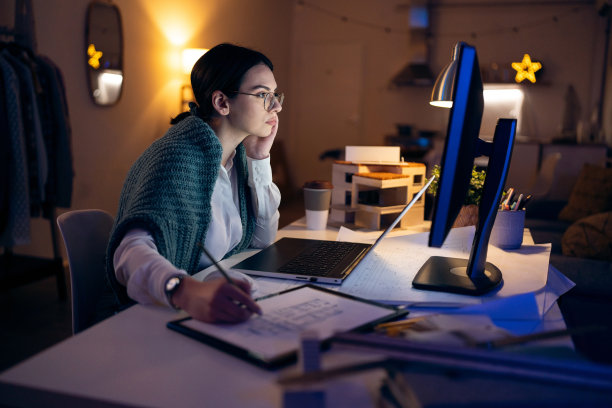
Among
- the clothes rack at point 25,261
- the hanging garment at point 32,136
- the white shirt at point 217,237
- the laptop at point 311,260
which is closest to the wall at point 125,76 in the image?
the clothes rack at point 25,261

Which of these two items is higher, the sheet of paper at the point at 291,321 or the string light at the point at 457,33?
the string light at the point at 457,33

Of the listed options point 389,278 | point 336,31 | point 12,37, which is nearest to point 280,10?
point 336,31

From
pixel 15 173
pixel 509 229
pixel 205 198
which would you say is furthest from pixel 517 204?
pixel 15 173

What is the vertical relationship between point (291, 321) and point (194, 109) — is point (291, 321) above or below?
below

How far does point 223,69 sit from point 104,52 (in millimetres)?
2609

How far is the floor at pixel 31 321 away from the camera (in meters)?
2.22

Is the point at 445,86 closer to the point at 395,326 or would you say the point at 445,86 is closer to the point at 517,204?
the point at 517,204

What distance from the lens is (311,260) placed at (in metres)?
1.16

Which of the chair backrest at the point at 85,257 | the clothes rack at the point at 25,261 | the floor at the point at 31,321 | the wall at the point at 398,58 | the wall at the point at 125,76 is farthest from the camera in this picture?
the wall at the point at 398,58

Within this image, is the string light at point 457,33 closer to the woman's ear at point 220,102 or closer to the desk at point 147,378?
the woman's ear at point 220,102

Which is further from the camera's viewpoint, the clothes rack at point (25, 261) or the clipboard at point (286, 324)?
the clothes rack at point (25, 261)

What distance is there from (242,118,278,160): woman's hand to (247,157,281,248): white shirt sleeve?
0.07 feet

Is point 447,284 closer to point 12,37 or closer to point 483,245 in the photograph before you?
point 483,245

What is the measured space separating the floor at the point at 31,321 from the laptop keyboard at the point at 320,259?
4.97 feet
